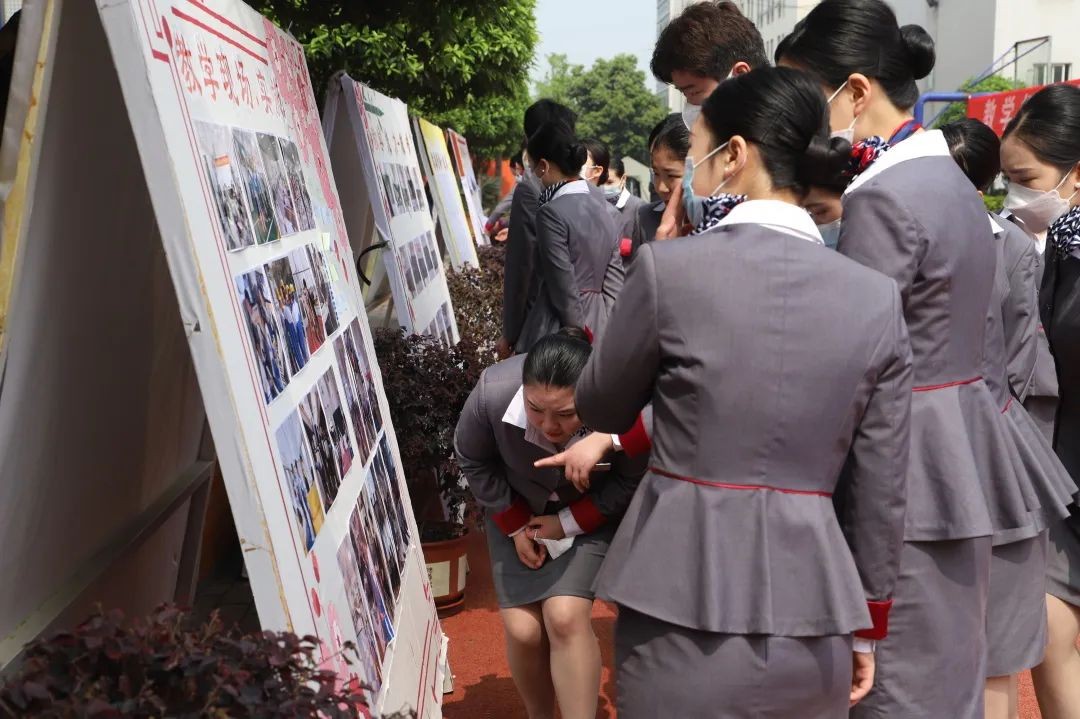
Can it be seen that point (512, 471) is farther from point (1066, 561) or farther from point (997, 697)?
point (1066, 561)

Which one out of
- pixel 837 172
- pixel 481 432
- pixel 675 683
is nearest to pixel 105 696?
pixel 675 683

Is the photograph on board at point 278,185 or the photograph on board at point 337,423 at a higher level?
the photograph on board at point 278,185

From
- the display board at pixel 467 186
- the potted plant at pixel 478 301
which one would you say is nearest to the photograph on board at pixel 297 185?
the potted plant at pixel 478 301

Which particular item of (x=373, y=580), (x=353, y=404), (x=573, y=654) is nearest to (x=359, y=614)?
(x=373, y=580)

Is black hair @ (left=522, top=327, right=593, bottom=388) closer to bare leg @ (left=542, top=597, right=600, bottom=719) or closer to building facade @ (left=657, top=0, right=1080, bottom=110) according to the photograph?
bare leg @ (left=542, top=597, right=600, bottom=719)

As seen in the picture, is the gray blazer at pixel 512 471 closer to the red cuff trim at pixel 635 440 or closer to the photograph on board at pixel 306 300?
the red cuff trim at pixel 635 440

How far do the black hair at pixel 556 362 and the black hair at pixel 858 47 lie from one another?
0.93 meters

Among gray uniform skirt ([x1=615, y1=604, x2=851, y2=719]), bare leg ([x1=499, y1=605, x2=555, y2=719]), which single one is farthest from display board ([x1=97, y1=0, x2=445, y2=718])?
gray uniform skirt ([x1=615, y1=604, x2=851, y2=719])

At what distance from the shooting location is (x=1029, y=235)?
413 centimetres

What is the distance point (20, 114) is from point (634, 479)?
1968 mm

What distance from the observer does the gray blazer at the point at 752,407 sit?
2281 millimetres

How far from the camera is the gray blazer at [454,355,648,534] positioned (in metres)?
3.58

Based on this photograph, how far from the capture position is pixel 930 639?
2.81 meters

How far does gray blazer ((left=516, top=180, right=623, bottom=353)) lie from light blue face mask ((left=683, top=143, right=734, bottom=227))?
327cm
